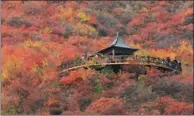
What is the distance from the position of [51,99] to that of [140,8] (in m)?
50.5

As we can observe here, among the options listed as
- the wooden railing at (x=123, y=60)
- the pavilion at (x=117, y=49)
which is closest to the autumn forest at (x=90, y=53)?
the wooden railing at (x=123, y=60)

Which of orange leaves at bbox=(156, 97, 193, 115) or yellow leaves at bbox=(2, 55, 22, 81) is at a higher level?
yellow leaves at bbox=(2, 55, 22, 81)

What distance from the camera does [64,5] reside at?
280ft

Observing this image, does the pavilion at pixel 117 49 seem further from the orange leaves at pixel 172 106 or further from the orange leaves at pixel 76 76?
the orange leaves at pixel 172 106

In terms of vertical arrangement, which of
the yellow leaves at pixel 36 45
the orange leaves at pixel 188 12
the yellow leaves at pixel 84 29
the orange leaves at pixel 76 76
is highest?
the orange leaves at pixel 188 12

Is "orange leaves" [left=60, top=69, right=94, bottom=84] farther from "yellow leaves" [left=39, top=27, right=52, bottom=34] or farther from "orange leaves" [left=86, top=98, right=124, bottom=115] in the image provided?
"yellow leaves" [left=39, top=27, right=52, bottom=34]

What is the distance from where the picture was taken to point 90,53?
185 ft

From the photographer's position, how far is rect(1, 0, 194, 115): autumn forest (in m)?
38.8

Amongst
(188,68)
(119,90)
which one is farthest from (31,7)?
(119,90)

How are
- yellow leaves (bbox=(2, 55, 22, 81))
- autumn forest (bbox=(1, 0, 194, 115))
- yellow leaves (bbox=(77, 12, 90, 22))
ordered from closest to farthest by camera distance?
autumn forest (bbox=(1, 0, 194, 115)) → yellow leaves (bbox=(2, 55, 22, 81)) → yellow leaves (bbox=(77, 12, 90, 22))

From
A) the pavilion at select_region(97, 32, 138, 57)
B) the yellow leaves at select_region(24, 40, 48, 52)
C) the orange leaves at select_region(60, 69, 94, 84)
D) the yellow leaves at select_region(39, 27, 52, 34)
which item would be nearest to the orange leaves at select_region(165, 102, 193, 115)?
the orange leaves at select_region(60, 69, 94, 84)

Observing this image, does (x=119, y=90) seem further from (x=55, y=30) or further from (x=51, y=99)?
(x=55, y=30)

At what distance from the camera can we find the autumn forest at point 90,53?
38.8m

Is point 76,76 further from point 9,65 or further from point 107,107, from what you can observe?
point 9,65
